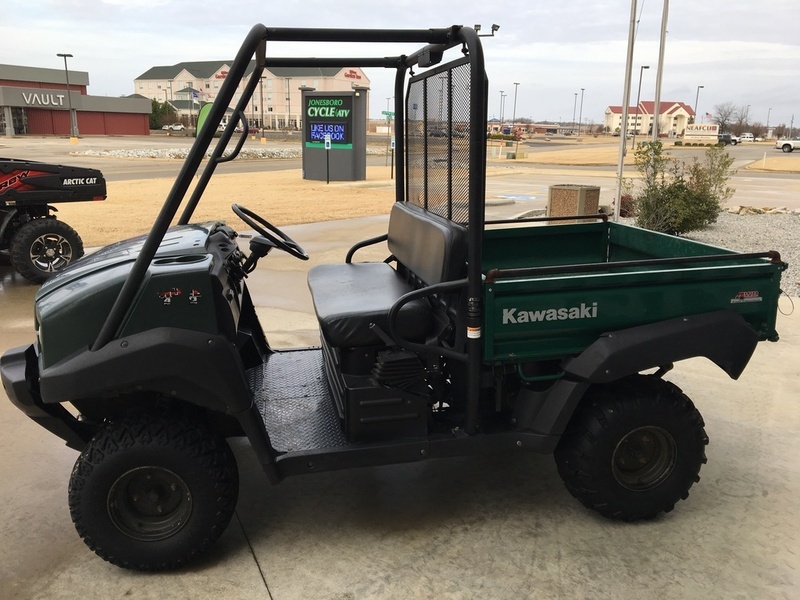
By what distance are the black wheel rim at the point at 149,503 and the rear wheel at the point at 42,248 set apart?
4.66 metres

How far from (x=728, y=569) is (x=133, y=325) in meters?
2.34

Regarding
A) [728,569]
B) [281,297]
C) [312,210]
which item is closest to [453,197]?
[728,569]

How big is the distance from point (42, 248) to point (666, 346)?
6.12 metres

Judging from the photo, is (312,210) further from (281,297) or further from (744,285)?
(744,285)

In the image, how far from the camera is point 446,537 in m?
2.85

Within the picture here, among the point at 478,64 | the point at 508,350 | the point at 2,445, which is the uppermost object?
the point at 478,64

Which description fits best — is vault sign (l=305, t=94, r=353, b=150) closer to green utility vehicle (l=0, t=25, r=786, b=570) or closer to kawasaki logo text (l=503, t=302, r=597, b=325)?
green utility vehicle (l=0, t=25, r=786, b=570)

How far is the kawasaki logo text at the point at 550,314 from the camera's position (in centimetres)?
269

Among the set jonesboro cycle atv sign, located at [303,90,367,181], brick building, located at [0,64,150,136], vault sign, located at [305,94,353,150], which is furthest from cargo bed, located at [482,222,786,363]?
brick building, located at [0,64,150,136]

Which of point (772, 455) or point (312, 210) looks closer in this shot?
point (772, 455)

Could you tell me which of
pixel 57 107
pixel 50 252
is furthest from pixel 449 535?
pixel 57 107

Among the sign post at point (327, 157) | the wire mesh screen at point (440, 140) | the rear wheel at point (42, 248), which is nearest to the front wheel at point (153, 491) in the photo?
the wire mesh screen at point (440, 140)

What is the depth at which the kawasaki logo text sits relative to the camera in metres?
2.69

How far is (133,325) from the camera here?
2490 mm
